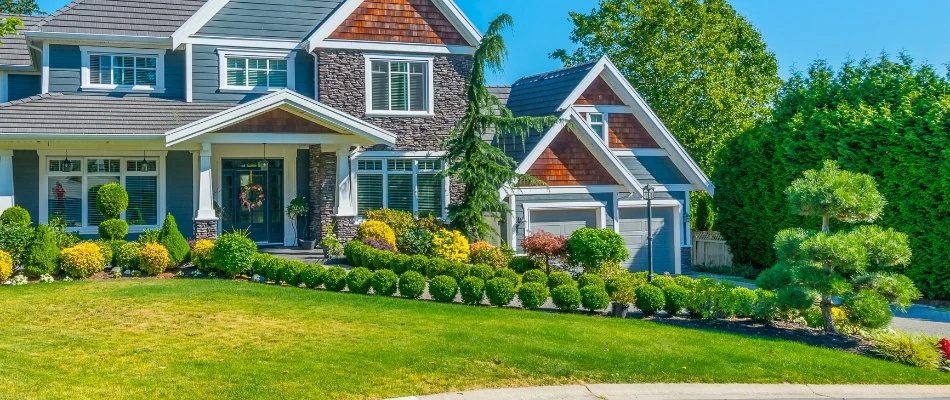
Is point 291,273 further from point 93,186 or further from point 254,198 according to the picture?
point 93,186

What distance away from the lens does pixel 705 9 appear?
37.2 m

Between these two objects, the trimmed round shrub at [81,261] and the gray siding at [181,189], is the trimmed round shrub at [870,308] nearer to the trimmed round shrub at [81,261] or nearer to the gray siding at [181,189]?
the trimmed round shrub at [81,261]

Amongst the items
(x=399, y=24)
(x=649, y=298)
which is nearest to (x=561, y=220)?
(x=399, y=24)

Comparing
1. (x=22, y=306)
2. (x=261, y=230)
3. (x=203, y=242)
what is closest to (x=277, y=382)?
(x=22, y=306)

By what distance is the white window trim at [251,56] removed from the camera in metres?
21.7

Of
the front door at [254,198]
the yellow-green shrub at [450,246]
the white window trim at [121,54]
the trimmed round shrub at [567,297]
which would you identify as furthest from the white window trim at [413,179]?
the trimmed round shrub at [567,297]

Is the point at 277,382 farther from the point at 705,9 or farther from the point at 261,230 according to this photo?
the point at 705,9

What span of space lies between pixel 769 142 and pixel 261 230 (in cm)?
1350

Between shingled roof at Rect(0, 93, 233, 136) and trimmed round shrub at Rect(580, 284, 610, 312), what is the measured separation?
408 inches

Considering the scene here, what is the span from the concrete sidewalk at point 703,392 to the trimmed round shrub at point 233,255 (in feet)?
27.4

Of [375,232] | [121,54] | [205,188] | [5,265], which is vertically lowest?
[5,265]

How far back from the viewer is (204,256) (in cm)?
1667

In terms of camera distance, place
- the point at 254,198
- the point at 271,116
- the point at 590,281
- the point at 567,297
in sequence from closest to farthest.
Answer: the point at 567,297 < the point at 590,281 < the point at 271,116 < the point at 254,198

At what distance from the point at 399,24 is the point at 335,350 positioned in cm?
1381
